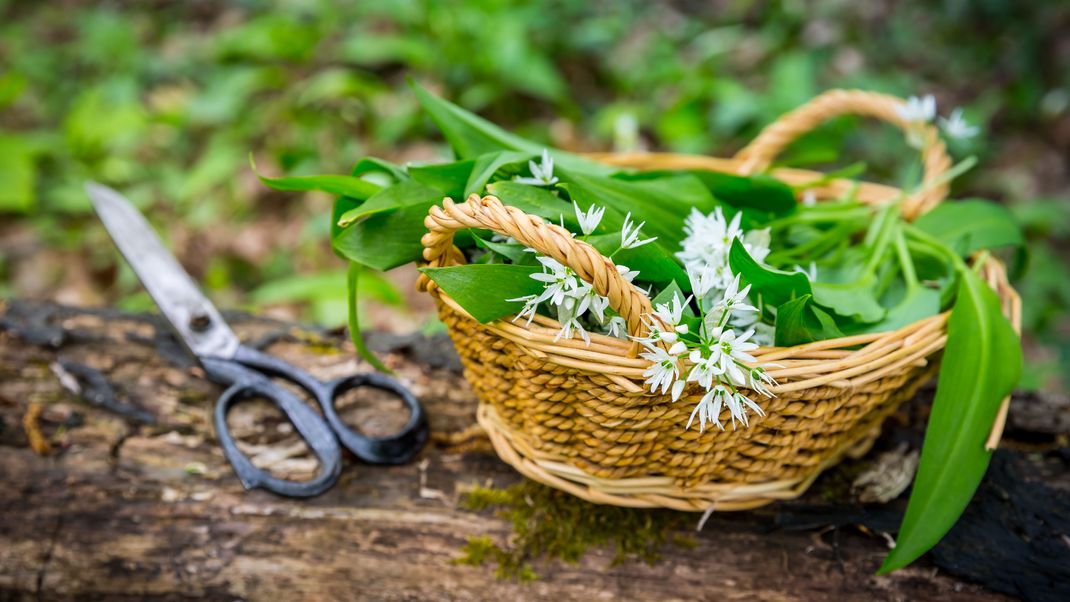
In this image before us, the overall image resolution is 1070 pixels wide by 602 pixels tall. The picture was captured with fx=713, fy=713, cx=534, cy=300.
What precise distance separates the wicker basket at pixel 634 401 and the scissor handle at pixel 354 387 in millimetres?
125

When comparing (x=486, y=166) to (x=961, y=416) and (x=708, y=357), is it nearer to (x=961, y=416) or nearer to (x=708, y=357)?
(x=708, y=357)

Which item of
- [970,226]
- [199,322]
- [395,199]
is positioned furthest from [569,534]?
[970,226]

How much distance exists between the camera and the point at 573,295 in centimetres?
78

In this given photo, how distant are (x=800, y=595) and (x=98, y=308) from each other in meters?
1.42

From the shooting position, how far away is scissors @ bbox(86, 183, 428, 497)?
1115mm

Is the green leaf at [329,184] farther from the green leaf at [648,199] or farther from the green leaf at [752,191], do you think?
the green leaf at [752,191]

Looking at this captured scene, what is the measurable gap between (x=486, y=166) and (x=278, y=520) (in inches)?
25.2

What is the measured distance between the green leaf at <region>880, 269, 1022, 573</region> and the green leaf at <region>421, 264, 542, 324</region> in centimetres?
56

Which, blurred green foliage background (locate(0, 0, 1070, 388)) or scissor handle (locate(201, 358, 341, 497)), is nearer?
scissor handle (locate(201, 358, 341, 497))

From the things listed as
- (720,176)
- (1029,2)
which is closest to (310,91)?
(720,176)

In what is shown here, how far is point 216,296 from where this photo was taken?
237cm

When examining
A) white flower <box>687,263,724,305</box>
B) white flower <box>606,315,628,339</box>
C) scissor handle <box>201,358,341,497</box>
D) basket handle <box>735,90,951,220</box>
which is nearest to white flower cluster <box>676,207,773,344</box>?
white flower <box>687,263,724,305</box>

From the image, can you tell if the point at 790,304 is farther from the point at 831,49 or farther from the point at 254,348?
the point at 831,49

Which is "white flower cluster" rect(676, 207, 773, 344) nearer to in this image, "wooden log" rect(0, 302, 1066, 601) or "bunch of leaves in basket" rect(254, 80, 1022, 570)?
"bunch of leaves in basket" rect(254, 80, 1022, 570)
